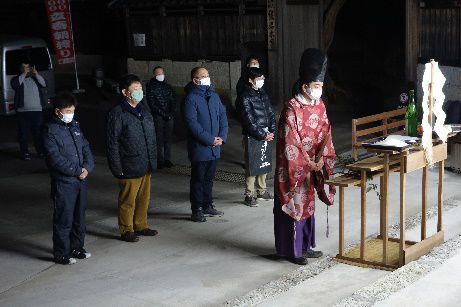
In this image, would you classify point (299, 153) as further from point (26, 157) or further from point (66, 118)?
point (26, 157)

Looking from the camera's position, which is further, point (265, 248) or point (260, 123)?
point (260, 123)

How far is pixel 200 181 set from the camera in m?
10.1

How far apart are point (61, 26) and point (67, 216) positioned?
14.2 m

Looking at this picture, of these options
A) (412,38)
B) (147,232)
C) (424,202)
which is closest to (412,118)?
(424,202)

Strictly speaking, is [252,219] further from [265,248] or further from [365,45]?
[365,45]

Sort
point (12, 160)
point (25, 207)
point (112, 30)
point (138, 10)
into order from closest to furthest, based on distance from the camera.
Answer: point (25, 207) → point (12, 160) → point (138, 10) → point (112, 30)

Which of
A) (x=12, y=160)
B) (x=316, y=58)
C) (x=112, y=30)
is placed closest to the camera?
(x=316, y=58)

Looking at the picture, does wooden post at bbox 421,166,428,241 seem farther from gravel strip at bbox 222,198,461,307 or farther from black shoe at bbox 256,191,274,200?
black shoe at bbox 256,191,274,200

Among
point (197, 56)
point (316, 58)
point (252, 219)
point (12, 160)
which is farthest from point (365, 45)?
point (316, 58)

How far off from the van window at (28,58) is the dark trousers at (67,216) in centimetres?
1182

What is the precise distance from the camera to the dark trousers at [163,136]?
13.5 meters

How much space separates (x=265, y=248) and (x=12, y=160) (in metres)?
7.73

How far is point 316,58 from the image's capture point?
26.3 feet

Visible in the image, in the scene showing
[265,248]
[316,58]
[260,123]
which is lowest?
[265,248]
